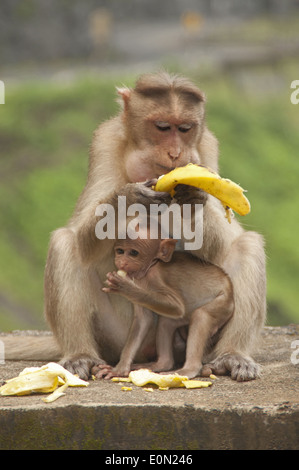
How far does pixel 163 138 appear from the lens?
598 centimetres

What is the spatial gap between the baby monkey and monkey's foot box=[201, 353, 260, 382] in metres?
0.13

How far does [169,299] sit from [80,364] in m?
0.77

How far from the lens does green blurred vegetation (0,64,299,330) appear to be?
14.9 m

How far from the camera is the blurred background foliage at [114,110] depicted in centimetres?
1576

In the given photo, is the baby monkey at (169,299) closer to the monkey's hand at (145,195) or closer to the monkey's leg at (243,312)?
the monkey's leg at (243,312)

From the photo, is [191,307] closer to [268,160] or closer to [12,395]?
[12,395]

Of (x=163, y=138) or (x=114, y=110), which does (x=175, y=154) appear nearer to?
(x=163, y=138)

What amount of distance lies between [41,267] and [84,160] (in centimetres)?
322

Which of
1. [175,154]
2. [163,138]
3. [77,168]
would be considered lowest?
[175,154]

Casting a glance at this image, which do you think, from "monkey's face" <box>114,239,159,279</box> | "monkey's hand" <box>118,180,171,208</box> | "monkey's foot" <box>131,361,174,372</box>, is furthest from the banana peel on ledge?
"monkey's hand" <box>118,180,171,208</box>

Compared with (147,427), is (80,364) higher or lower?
higher

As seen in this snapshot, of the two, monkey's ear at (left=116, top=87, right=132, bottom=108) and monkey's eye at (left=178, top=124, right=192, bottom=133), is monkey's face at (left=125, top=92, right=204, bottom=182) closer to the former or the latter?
monkey's eye at (left=178, top=124, right=192, bottom=133)

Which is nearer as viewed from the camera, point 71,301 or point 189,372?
point 189,372

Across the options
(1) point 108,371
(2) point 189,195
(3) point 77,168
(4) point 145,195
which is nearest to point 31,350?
(1) point 108,371
